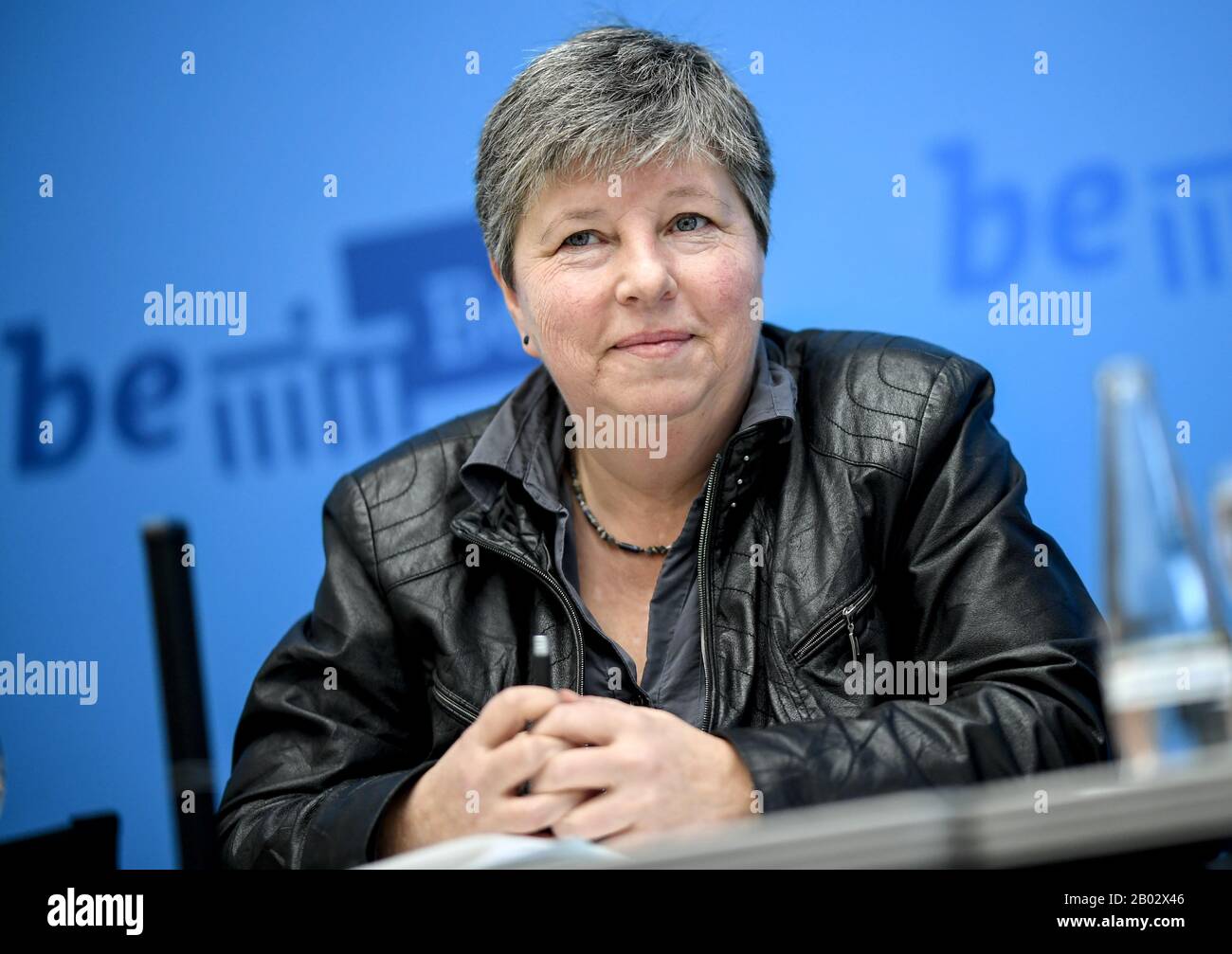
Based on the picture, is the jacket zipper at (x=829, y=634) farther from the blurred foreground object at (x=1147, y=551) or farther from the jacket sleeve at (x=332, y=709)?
the blurred foreground object at (x=1147, y=551)

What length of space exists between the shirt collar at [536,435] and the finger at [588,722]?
0.48 m

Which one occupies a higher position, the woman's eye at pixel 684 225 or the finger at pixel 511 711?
the woman's eye at pixel 684 225

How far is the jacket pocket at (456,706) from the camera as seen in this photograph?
186 centimetres

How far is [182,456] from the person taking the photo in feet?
8.32

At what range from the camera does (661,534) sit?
1.99 m

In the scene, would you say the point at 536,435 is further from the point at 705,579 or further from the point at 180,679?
the point at 180,679

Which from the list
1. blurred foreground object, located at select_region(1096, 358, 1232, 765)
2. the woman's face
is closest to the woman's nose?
the woman's face

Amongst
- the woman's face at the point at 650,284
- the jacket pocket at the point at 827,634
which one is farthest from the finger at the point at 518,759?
the woman's face at the point at 650,284

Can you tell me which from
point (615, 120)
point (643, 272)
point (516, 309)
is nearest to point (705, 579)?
point (643, 272)

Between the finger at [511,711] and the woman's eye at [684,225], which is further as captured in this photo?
the woman's eye at [684,225]

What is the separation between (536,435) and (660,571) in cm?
31

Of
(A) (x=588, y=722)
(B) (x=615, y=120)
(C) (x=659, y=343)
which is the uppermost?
Result: (B) (x=615, y=120)

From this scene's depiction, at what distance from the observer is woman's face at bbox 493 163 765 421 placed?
5.90 feet

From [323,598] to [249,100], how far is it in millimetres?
1144
